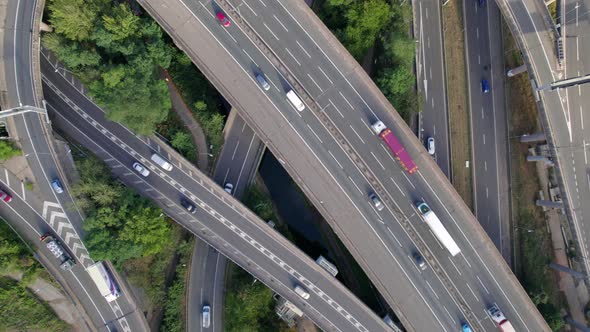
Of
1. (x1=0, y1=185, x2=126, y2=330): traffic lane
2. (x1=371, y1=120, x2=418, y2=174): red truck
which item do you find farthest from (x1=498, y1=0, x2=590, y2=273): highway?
(x1=0, y1=185, x2=126, y2=330): traffic lane

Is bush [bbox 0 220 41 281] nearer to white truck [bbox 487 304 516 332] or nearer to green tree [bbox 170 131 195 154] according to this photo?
green tree [bbox 170 131 195 154]

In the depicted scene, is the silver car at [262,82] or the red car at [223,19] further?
the silver car at [262,82]

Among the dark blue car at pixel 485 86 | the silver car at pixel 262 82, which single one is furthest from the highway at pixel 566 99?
the silver car at pixel 262 82

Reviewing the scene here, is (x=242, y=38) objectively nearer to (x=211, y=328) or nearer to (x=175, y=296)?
(x=175, y=296)

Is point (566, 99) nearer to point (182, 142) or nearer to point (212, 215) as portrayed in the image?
point (212, 215)

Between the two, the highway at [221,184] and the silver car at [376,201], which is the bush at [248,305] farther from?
the silver car at [376,201]

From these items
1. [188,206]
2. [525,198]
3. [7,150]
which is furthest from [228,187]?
[525,198]

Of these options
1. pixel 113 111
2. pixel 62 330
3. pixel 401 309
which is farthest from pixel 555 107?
pixel 62 330
